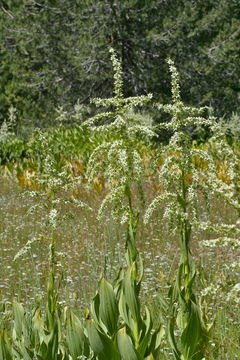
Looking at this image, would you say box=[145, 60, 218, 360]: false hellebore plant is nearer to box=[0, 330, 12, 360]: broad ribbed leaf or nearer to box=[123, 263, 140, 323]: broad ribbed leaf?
box=[123, 263, 140, 323]: broad ribbed leaf

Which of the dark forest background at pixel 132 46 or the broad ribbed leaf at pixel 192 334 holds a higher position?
the dark forest background at pixel 132 46

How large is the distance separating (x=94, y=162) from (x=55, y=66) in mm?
14119

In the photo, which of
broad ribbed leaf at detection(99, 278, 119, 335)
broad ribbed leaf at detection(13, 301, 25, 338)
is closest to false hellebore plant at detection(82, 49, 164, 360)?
broad ribbed leaf at detection(99, 278, 119, 335)

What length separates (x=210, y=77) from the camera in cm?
1731

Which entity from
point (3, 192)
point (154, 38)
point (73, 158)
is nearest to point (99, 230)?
point (3, 192)

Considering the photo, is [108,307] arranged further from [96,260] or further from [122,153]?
[96,260]

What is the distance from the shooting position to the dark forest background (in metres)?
16.4

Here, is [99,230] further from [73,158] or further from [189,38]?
[189,38]

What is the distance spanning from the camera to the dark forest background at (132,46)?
53.7ft

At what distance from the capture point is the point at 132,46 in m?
17.0

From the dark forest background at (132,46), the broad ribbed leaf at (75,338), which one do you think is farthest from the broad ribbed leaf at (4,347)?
the dark forest background at (132,46)

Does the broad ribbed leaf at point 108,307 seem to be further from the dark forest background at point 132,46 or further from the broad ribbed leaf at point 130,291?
the dark forest background at point 132,46

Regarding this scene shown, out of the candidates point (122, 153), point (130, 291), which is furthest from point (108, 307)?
point (122, 153)

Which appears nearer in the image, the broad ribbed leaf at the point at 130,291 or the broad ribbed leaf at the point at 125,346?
the broad ribbed leaf at the point at 125,346
